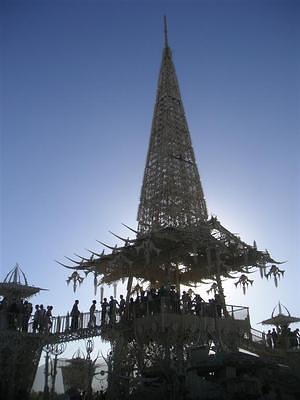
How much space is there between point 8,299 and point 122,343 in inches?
259

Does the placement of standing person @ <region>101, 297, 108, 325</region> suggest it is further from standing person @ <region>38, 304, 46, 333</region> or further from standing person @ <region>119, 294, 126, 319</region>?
standing person @ <region>38, 304, 46, 333</region>

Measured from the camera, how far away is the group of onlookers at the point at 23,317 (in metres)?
19.7

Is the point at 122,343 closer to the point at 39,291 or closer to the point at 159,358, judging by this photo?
the point at 159,358

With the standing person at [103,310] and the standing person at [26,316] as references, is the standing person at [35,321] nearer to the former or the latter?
the standing person at [26,316]

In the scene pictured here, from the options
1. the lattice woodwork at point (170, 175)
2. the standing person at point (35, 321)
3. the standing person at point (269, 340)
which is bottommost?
the standing person at point (269, 340)

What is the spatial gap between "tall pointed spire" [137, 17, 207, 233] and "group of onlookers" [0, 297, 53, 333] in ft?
23.7

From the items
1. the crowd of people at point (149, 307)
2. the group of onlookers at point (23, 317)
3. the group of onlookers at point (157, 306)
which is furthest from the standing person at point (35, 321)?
the group of onlookers at point (157, 306)

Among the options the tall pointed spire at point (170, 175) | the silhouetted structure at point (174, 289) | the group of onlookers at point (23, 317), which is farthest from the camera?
the tall pointed spire at point (170, 175)

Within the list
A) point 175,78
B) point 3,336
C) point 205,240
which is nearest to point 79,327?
point 3,336

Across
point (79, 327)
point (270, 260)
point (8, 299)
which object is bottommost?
point (79, 327)

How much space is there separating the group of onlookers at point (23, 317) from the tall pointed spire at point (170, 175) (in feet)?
23.7

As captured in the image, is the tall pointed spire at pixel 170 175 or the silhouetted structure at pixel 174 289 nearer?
the silhouetted structure at pixel 174 289

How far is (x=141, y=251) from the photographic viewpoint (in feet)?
74.3

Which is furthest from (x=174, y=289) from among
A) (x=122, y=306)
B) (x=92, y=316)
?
(x=92, y=316)
